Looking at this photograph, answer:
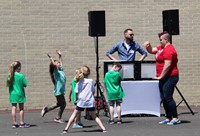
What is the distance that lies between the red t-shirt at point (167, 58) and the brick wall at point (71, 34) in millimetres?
4096

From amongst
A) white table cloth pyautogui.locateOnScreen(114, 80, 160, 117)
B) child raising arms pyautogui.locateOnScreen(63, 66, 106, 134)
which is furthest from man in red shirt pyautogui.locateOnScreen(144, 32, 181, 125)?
child raising arms pyautogui.locateOnScreen(63, 66, 106, 134)

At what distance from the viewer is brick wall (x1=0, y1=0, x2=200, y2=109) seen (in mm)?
16984

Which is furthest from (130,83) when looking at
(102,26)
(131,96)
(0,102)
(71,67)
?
(0,102)

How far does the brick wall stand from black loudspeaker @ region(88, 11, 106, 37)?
2.18 m

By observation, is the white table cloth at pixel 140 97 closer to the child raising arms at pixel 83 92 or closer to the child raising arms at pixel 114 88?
the child raising arms at pixel 114 88

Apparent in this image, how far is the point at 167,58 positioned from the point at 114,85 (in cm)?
139

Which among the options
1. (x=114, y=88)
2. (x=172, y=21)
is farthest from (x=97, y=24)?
(x=114, y=88)

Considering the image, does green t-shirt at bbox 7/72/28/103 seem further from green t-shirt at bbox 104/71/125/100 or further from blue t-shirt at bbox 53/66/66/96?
green t-shirt at bbox 104/71/125/100

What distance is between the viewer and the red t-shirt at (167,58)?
12.8 m

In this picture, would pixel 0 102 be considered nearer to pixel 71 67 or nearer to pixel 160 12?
pixel 71 67

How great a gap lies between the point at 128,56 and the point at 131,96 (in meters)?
1.13

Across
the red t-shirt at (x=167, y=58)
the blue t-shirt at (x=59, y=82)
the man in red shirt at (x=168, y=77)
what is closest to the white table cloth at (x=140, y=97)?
the red t-shirt at (x=167, y=58)

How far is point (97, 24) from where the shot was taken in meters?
15.0

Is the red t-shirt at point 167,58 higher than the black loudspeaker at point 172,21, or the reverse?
the black loudspeaker at point 172,21
